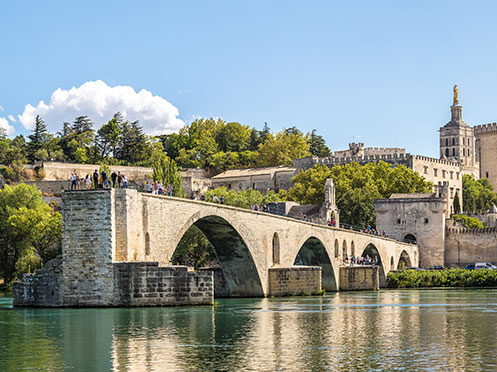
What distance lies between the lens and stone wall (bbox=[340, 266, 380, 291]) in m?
64.6

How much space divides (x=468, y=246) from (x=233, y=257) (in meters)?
46.0

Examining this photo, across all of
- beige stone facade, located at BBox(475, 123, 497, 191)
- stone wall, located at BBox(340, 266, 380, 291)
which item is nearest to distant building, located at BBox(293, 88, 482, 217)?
beige stone facade, located at BBox(475, 123, 497, 191)

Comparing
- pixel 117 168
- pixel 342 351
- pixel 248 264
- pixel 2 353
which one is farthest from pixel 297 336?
pixel 117 168

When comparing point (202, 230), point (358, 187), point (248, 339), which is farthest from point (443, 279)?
point (248, 339)

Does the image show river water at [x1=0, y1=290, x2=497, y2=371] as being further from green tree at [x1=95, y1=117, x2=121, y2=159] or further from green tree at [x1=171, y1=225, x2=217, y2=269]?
green tree at [x1=95, y1=117, x2=121, y2=159]

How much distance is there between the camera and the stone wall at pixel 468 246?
91938 mm

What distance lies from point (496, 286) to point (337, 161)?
5208 centimetres

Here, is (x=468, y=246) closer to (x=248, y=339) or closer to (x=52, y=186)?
(x=52, y=186)

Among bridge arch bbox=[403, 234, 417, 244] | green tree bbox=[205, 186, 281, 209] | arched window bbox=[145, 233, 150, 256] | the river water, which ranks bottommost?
the river water

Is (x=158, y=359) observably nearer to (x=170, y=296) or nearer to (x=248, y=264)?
(x=170, y=296)

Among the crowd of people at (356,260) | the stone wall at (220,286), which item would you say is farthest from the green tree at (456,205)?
the stone wall at (220,286)

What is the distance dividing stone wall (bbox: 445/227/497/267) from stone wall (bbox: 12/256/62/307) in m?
58.9

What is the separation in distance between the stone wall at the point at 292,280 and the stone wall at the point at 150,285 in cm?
1638

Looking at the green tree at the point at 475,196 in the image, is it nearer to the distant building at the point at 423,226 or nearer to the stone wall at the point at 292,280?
the distant building at the point at 423,226
